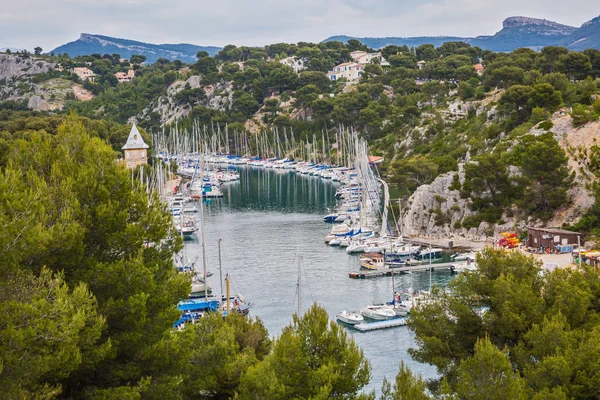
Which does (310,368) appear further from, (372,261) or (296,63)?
(296,63)

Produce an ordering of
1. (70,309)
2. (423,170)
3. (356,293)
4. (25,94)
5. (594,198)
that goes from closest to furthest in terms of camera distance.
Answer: (70,309)
(356,293)
(594,198)
(423,170)
(25,94)

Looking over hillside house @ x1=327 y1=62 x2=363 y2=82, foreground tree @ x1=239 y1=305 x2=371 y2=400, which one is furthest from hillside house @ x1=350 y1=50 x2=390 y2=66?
foreground tree @ x1=239 y1=305 x2=371 y2=400

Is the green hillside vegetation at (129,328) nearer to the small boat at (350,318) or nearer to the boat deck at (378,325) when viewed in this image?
the boat deck at (378,325)

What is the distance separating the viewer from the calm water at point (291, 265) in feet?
101

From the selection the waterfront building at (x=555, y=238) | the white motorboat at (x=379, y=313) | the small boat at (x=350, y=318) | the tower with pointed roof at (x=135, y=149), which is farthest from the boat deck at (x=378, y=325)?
the tower with pointed roof at (x=135, y=149)

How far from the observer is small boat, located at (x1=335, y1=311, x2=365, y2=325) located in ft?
106

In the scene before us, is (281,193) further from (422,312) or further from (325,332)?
(325,332)

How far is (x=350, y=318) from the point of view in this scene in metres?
32.5

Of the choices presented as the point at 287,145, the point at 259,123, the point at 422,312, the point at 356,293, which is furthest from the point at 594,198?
the point at 259,123

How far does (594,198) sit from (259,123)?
70.5m

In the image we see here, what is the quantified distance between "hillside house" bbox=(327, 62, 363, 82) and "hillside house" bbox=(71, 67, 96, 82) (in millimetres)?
55030

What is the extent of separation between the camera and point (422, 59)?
371 feet

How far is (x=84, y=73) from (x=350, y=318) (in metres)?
130

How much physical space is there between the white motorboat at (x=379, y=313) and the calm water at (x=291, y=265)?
1.07 metres
